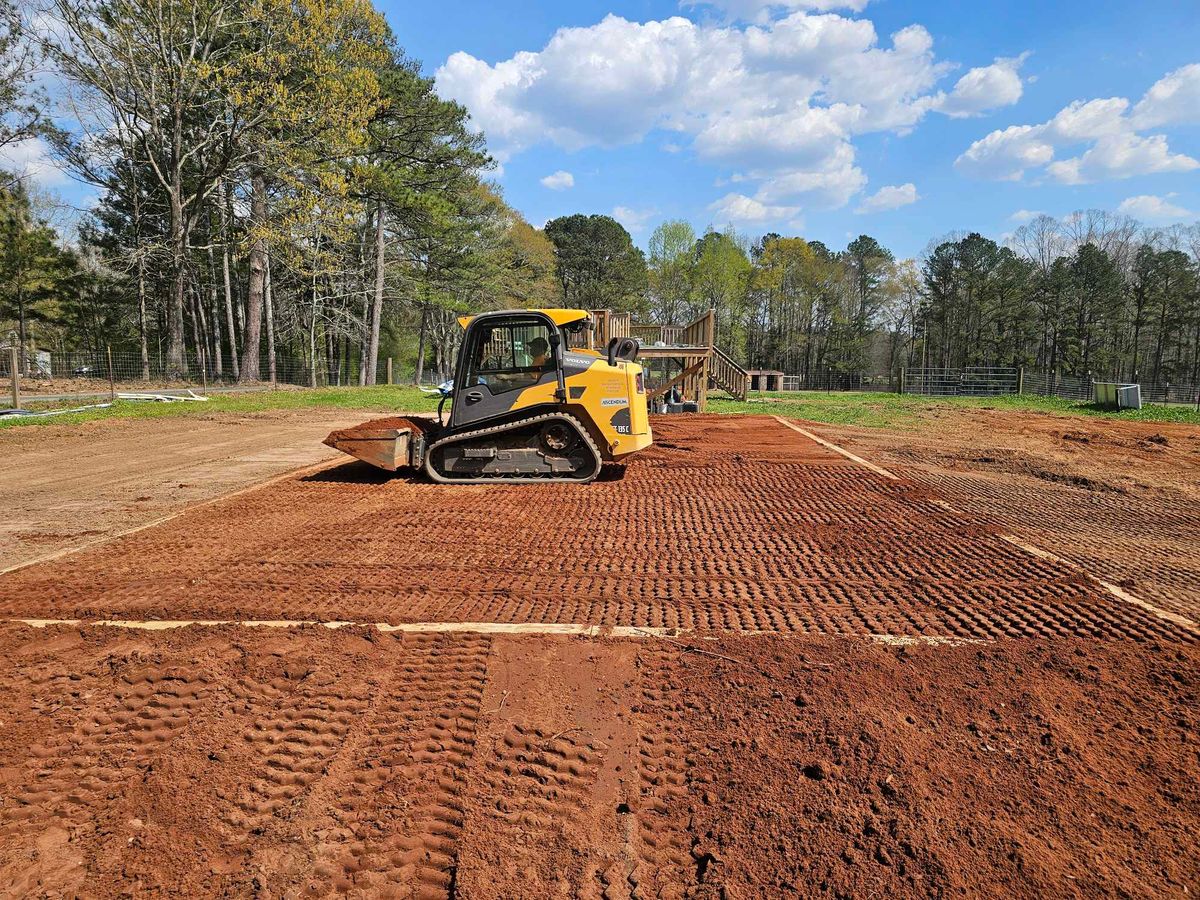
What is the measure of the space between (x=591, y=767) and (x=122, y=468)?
32.7 feet

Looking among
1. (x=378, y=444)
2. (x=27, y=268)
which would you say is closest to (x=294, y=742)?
(x=378, y=444)

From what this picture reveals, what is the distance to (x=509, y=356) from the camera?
8.41 metres

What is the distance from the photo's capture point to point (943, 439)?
13.4m

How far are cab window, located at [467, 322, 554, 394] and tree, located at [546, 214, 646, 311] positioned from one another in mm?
50196

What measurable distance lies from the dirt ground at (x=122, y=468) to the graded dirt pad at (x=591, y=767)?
10.8ft

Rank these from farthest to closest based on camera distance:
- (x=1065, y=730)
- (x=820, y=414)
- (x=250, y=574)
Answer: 1. (x=820, y=414)
2. (x=250, y=574)
3. (x=1065, y=730)

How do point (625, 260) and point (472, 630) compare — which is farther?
point (625, 260)

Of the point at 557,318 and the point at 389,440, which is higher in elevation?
the point at 557,318

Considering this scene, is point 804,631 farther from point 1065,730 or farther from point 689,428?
point 689,428

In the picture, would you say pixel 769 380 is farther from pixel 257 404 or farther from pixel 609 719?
pixel 609 719

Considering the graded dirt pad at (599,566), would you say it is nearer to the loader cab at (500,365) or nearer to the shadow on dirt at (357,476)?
the shadow on dirt at (357,476)

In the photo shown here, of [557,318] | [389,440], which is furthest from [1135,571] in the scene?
[389,440]

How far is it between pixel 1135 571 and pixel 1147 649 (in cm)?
177

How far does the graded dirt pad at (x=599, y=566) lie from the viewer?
4195 mm
